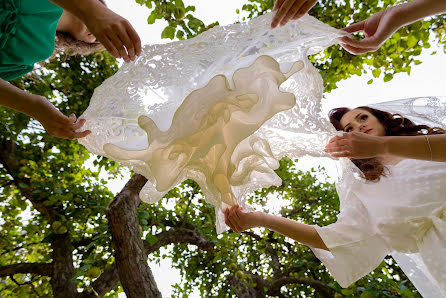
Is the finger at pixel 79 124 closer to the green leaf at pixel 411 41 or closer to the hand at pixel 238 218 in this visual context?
the hand at pixel 238 218

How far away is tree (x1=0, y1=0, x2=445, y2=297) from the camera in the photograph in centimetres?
216

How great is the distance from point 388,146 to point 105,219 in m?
3.49

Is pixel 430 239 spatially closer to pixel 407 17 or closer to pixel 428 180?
pixel 428 180

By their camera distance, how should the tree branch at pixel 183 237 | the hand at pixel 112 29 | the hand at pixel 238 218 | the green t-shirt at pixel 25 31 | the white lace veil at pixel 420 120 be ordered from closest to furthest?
the hand at pixel 112 29 → the green t-shirt at pixel 25 31 → the hand at pixel 238 218 → the white lace veil at pixel 420 120 → the tree branch at pixel 183 237

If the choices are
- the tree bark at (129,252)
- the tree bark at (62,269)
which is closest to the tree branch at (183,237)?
the tree bark at (62,269)

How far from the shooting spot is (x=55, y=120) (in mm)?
1007

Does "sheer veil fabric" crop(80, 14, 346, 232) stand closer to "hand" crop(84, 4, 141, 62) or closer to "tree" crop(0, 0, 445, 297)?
"hand" crop(84, 4, 141, 62)

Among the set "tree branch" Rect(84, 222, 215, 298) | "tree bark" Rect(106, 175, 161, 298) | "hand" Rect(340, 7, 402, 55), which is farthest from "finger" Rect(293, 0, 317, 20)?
"tree branch" Rect(84, 222, 215, 298)

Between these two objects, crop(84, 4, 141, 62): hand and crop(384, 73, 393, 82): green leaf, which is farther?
crop(384, 73, 393, 82): green leaf

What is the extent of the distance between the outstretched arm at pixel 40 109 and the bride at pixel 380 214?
0.73m

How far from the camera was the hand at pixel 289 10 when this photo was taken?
A: 0.89m

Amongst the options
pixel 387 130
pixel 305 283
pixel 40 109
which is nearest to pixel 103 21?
pixel 40 109

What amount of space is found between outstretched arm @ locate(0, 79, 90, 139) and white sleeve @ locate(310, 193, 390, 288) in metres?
1.16

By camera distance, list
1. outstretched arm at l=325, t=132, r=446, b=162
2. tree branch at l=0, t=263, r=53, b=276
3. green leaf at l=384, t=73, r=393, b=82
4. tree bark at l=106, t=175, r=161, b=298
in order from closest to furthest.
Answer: outstretched arm at l=325, t=132, r=446, b=162 < tree bark at l=106, t=175, r=161, b=298 < green leaf at l=384, t=73, r=393, b=82 < tree branch at l=0, t=263, r=53, b=276
